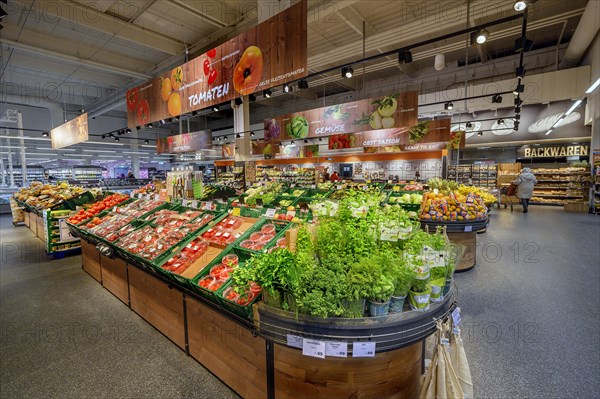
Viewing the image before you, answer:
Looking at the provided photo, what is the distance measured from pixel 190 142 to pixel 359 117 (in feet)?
22.0

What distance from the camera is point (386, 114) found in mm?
6789

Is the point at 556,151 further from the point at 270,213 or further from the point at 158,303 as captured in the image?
the point at 158,303

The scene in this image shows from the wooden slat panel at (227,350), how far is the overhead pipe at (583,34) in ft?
30.5

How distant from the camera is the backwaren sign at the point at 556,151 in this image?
12.8m

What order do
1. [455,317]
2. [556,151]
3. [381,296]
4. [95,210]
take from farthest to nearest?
1. [556,151]
2. [95,210]
3. [455,317]
4. [381,296]

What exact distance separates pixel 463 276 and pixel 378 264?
3.91m

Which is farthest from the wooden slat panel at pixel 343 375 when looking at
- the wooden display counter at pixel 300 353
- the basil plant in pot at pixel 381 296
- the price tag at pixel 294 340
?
the basil plant in pot at pixel 381 296

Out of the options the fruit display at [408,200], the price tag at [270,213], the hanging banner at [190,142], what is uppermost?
the hanging banner at [190,142]

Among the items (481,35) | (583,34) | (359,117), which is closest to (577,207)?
(583,34)

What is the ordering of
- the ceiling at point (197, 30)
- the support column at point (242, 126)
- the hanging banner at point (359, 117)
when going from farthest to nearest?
the support column at point (242, 126) → the hanging banner at point (359, 117) → the ceiling at point (197, 30)

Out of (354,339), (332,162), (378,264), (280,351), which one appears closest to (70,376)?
(280,351)

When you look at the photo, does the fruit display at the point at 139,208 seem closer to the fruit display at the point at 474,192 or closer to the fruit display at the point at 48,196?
the fruit display at the point at 48,196

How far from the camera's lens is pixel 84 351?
9.34 ft

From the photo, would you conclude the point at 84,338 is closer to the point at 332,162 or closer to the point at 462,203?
the point at 462,203
